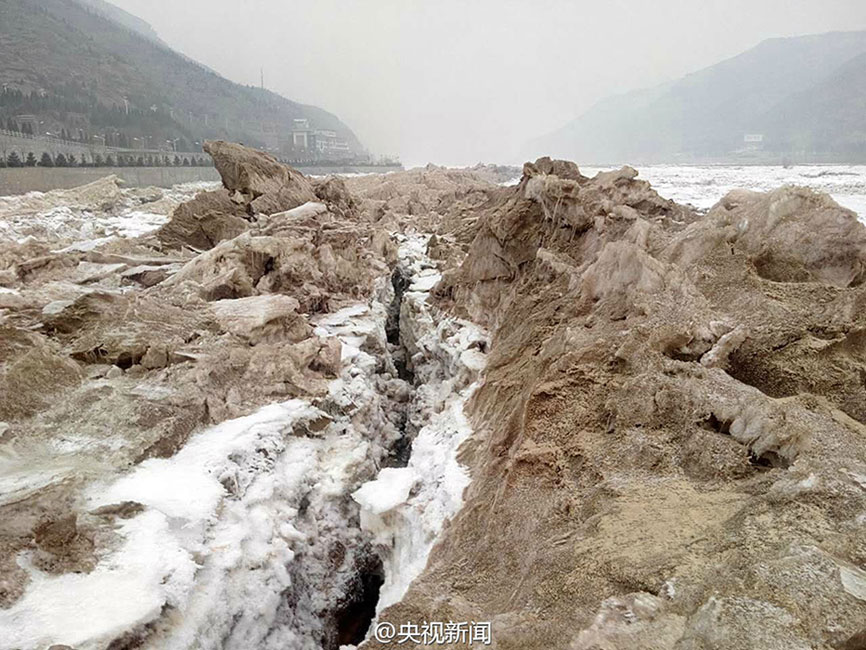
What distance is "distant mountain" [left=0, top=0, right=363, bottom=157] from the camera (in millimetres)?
61938

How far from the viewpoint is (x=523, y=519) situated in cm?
433

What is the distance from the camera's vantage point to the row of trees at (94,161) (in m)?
33.3

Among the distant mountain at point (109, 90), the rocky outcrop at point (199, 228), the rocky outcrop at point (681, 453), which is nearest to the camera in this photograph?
the rocky outcrop at point (681, 453)

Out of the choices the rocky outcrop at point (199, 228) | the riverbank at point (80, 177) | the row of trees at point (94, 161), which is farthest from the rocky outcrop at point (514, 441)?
the row of trees at point (94, 161)

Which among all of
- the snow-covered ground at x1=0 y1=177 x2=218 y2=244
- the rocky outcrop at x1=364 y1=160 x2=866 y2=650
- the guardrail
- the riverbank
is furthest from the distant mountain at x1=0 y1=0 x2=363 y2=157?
the rocky outcrop at x1=364 y1=160 x2=866 y2=650

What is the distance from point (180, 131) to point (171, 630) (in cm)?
8817

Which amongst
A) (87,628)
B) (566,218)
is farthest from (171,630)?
(566,218)
